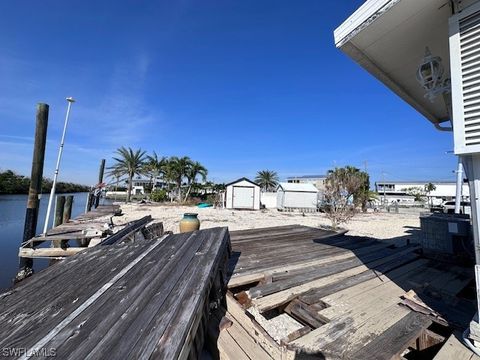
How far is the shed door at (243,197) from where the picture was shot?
80.7ft

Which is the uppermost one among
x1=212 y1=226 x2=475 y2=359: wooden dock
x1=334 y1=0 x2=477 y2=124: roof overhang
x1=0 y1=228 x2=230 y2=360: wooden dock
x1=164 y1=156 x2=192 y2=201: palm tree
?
x1=164 y1=156 x2=192 y2=201: palm tree

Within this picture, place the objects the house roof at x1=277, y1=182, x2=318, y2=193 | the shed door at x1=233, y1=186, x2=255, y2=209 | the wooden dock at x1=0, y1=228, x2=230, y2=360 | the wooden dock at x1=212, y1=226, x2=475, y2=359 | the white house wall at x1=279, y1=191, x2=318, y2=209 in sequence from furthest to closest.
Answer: the house roof at x1=277, y1=182, x2=318, y2=193 < the white house wall at x1=279, y1=191, x2=318, y2=209 < the shed door at x1=233, y1=186, x2=255, y2=209 < the wooden dock at x1=212, y1=226, x2=475, y2=359 < the wooden dock at x1=0, y1=228, x2=230, y2=360

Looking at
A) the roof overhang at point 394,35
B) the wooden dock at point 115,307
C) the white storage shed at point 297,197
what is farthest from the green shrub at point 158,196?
the roof overhang at point 394,35

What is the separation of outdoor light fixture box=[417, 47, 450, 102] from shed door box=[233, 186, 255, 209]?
22.2 m

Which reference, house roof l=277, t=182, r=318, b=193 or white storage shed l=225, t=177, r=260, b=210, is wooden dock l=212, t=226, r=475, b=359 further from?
house roof l=277, t=182, r=318, b=193

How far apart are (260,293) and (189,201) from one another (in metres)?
28.7

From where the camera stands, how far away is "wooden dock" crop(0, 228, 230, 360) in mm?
1483

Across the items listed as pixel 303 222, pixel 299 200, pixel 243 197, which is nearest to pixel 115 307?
pixel 303 222

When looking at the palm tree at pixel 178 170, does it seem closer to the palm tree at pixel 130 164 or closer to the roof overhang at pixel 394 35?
the palm tree at pixel 130 164

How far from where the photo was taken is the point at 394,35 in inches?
107

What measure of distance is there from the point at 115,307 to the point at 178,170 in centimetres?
3248

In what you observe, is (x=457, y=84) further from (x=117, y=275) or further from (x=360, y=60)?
(x=117, y=275)

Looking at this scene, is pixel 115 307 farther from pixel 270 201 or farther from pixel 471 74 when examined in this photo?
pixel 270 201

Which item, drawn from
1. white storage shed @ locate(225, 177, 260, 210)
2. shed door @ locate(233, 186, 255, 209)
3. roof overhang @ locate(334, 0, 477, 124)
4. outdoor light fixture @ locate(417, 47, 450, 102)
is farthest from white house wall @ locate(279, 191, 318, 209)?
outdoor light fixture @ locate(417, 47, 450, 102)
